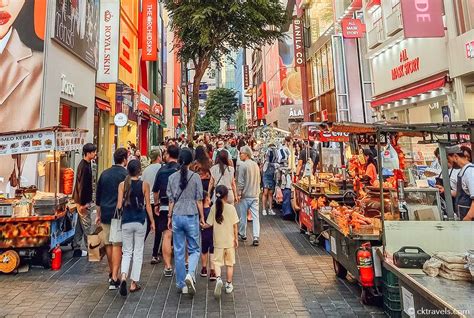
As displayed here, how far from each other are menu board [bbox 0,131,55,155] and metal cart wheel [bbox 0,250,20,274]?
1730mm

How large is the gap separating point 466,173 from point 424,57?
8.98 metres

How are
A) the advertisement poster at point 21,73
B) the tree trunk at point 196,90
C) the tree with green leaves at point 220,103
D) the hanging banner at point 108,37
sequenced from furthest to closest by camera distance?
the tree with green leaves at point 220,103, the tree trunk at point 196,90, the hanging banner at point 108,37, the advertisement poster at point 21,73

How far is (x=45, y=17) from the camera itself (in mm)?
8992

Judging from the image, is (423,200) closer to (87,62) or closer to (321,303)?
(321,303)

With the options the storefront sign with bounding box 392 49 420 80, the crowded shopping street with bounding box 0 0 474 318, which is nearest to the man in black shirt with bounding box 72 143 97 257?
the crowded shopping street with bounding box 0 0 474 318

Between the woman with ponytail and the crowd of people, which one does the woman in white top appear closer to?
the crowd of people

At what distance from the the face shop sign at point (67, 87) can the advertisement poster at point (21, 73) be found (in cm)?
117

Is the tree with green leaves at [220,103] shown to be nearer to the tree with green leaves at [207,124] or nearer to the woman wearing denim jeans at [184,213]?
the tree with green leaves at [207,124]

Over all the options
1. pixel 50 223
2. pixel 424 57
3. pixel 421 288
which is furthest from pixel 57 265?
pixel 424 57

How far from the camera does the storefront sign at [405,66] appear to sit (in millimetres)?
12603

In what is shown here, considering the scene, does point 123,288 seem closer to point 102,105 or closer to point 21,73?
point 21,73

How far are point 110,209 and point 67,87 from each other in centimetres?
700

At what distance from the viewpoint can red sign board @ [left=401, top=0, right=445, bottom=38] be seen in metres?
10.2

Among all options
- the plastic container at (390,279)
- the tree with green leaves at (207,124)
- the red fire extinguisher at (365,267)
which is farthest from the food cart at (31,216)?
the tree with green leaves at (207,124)
